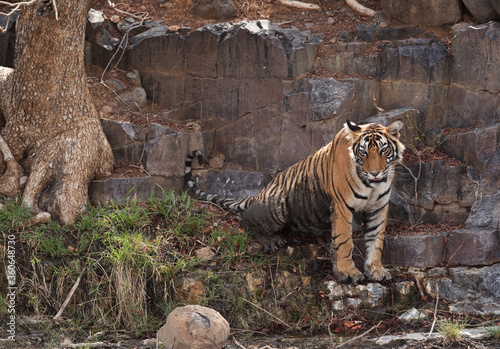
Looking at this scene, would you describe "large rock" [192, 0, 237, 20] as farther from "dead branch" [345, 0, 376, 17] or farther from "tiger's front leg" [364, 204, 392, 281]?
"tiger's front leg" [364, 204, 392, 281]

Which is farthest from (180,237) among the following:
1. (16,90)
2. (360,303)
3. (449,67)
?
(449,67)

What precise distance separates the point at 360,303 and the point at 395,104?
2.63m

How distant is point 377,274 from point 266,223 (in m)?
1.23

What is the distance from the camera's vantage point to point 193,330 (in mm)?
4945

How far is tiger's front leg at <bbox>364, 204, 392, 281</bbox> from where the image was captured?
5824 millimetres

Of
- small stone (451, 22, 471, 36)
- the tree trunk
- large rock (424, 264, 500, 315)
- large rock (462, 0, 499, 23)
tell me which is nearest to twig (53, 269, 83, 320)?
the tree trunk

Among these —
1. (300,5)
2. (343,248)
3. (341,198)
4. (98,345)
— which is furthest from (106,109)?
(343,248)

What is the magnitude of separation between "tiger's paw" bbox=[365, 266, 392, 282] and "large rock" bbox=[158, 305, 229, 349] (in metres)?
1.58

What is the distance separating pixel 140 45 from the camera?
799 centimetres

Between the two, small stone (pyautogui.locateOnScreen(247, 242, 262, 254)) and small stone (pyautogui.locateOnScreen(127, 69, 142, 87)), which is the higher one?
small stone (pyautogui.locateOnScreen(127, 69, 142, 87))

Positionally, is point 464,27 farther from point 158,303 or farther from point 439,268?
point 158,303

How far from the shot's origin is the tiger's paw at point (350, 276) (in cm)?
582

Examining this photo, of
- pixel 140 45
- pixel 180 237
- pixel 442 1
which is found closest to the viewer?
pixel 180 237

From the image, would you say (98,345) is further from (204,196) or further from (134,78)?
(134,78)
